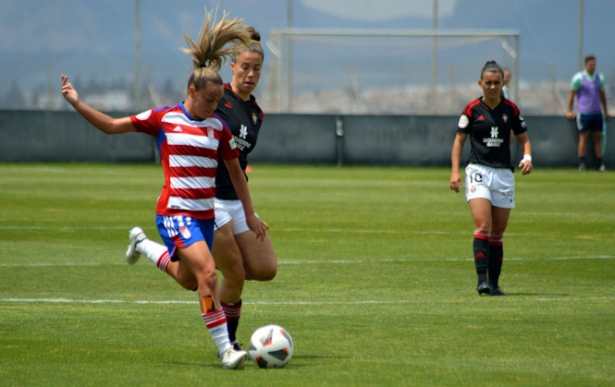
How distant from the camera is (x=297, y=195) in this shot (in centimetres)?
2000

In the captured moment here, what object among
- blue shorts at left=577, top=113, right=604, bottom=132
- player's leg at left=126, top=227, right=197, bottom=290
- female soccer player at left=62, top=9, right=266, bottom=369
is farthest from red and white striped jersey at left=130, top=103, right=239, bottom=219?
blue shorts at left=577, top=113, right=604, bottom=132

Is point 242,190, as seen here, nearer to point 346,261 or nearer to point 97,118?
point 97,118

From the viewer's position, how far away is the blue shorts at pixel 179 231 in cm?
648

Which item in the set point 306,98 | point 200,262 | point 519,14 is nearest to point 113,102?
point 306,98

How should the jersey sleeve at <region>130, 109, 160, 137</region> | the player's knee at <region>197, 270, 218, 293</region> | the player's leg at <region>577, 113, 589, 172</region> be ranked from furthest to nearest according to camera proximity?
the player's leg at <region>577, 113, 589, 172</region>
the jersey sleeve at <region>130, 109, 160, 137</region>
the player's knee at <region>197, 270, 218, 293</region>

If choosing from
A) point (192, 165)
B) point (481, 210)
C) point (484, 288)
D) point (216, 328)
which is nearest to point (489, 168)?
point (481, 210)

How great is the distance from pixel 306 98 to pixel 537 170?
10767 millimetres

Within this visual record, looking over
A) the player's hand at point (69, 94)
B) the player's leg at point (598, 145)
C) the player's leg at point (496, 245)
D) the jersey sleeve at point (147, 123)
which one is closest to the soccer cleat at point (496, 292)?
the player's leg at point (496, 245)

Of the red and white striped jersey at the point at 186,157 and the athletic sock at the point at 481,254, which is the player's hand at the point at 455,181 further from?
the red and white striped jersey at the point at 186,157

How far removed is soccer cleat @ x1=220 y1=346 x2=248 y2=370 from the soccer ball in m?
0.15

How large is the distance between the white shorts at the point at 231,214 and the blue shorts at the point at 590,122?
801 inches

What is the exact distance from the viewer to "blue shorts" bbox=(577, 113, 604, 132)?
26.1 metres

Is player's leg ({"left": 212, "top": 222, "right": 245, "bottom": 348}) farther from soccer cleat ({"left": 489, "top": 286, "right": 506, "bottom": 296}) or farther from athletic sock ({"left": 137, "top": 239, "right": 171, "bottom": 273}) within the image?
soccer cleat ({"left": 489, "top": 286, "right": 506, "bottom": 296})

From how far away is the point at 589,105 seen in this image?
25891 millimetres
